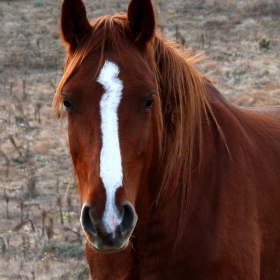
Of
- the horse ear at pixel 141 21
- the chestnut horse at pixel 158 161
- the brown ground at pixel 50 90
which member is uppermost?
the horse ear at pixel 141 21

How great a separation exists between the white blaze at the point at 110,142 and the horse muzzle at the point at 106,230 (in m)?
0.03

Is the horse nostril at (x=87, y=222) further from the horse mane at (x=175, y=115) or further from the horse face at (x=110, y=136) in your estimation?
the horse mane at (x=175, y=115)

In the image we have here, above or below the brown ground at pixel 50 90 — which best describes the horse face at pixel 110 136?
above

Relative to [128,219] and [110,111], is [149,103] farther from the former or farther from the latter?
[128,219]

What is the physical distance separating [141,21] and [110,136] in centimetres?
69

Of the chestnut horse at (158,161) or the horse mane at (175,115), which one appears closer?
the chestnut horse at (158,161)

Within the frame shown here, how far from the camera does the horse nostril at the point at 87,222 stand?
2.39m

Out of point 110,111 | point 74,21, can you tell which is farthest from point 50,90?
point 110,111

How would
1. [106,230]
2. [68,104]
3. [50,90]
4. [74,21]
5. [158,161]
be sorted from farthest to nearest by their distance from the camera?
[50,90], [158,161], [74,21], [68,104], [106,230]

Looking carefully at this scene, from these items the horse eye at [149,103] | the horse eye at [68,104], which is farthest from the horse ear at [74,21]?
the horse eye at [149,103]

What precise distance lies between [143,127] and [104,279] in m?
0.93

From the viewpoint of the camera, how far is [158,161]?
301 centimetres

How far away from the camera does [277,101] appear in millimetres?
11102

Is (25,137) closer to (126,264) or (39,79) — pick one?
(39,79)
